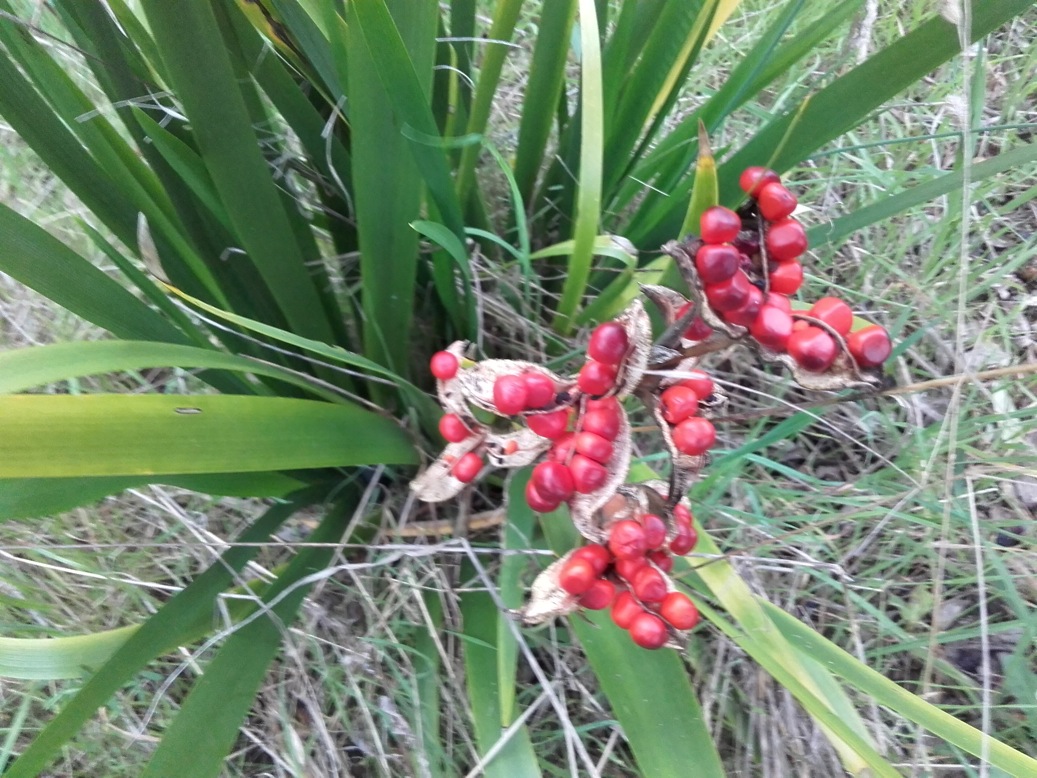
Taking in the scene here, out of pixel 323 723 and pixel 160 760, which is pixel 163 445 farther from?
pixel 323 723

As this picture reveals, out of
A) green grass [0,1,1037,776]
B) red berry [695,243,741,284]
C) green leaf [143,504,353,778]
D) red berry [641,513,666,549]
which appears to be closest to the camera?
red berry [695,243,741,284]

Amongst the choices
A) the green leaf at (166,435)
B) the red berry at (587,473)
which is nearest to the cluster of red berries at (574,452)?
the red berry at (587,473)

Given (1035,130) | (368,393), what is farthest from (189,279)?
(1035,130)

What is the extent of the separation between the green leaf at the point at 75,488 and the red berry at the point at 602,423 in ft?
1.35

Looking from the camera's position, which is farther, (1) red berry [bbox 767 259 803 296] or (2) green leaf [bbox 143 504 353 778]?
(2) green leaf [bbox 143 504 353 778]

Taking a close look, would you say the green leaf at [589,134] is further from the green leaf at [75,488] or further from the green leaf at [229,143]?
the green leaf at [75,488]

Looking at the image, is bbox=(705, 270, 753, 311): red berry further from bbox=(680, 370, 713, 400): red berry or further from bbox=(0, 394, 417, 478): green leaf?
bbox=(0, 394, 417, 478): green leaf

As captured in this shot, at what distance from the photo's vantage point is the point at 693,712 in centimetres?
54

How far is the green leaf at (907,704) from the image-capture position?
46 cm

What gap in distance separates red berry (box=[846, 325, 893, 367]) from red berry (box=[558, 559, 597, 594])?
0.71 ft

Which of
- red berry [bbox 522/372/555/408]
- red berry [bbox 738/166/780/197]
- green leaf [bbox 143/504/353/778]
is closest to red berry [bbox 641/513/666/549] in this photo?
red berry [bbox 522/372/555/408]

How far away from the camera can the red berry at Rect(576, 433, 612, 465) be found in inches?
16.2

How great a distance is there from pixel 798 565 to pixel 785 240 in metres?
0.44

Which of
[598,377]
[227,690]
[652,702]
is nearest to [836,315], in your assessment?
[598,377]
